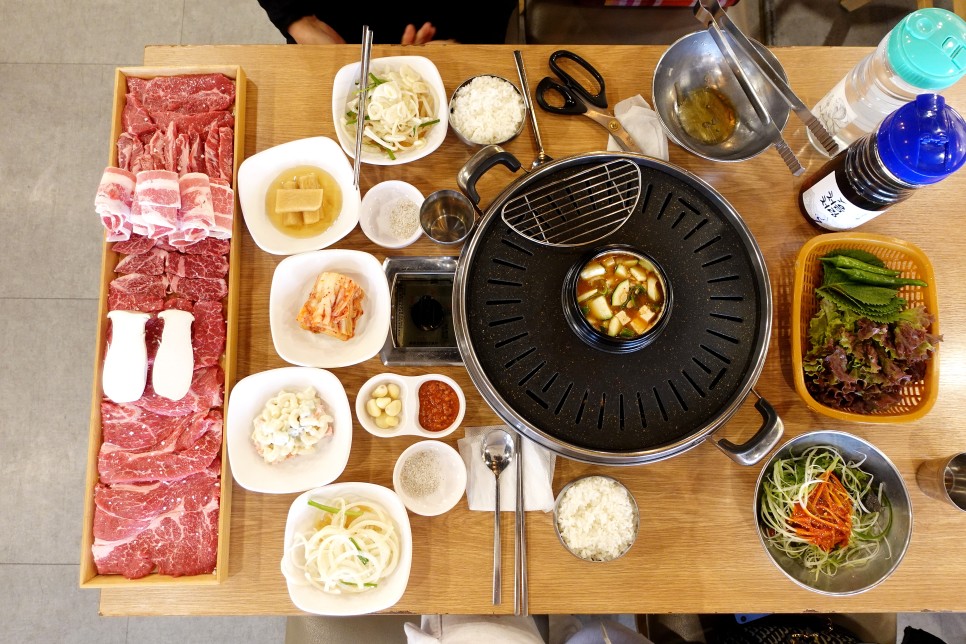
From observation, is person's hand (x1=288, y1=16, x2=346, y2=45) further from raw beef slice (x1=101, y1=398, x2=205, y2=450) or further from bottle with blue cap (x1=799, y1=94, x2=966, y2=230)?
bottle with blue cap (x1=799, y1=94, x2=966, y2=230)

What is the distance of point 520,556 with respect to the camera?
188 centimetres

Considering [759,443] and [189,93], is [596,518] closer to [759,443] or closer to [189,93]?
[759,443]

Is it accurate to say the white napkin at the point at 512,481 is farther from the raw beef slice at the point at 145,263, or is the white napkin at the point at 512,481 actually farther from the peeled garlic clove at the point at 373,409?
the raw beef slice at the point at 145,263

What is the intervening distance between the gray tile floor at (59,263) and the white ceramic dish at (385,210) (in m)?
2.24

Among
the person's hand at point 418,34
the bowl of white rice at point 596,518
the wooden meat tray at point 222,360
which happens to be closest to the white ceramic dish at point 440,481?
the bowl of white rice at point 596,518

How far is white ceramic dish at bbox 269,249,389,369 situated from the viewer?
193 cm

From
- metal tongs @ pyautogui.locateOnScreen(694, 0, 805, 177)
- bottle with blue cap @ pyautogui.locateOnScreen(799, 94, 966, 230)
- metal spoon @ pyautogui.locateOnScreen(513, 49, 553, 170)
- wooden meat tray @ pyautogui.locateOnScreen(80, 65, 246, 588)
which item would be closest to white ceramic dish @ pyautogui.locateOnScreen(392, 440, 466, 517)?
wooden meat tray @ pyautogui.locateOnScreen(80, 65, 246, 588)

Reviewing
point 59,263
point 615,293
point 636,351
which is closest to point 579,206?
point 615,293

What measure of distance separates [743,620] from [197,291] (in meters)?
2.59

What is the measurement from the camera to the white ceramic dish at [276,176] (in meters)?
2.03

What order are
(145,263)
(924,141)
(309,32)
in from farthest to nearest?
1. (309,32)
2. (145,263)
3. (924,141)

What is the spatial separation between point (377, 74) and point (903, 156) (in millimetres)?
1734

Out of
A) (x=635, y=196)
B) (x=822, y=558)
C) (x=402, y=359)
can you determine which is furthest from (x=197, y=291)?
(x=822, y=558)

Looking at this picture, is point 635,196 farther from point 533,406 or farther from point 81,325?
point 81,325
